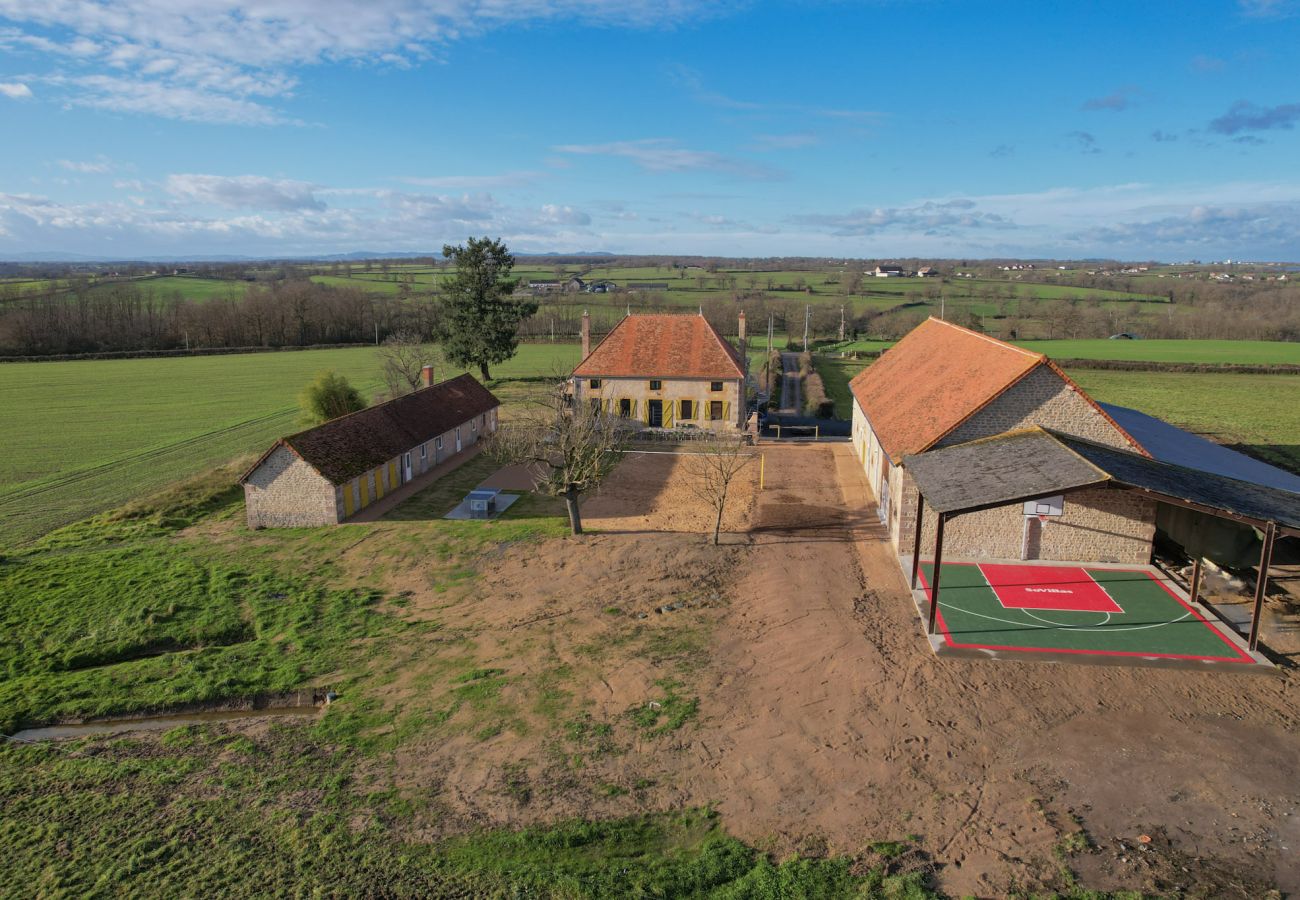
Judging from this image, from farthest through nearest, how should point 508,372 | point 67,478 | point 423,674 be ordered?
point 508,372 → point 67,478 → point 423,674

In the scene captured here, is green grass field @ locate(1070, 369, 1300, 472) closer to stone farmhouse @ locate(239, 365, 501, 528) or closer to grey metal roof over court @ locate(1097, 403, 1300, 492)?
grey metal roof over court @ locate(1097, 403, 1300, 492)

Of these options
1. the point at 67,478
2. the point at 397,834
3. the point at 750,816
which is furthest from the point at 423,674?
the point at 67,478

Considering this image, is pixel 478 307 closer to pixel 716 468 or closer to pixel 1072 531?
pixel 716 468

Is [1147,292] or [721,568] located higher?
[1147,292]

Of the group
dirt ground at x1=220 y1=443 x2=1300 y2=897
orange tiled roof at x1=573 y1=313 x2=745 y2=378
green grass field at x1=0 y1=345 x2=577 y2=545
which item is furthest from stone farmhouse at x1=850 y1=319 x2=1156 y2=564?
green grass field at x1=0 y1=345 x2=577 y2=545

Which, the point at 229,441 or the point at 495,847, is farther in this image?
the point at 229,441

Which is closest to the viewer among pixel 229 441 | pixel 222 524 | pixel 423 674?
pixel 423 674

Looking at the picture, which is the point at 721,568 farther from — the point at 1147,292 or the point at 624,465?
the point at 1147,292

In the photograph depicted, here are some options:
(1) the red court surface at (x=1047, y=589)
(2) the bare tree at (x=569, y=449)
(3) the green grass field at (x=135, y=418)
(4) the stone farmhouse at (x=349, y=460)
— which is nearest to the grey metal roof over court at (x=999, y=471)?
(1) the red court surface at (x=1047, y=589)
